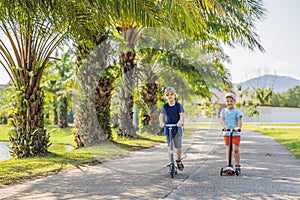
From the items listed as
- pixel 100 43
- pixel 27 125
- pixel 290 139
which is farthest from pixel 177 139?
pixel 290 139

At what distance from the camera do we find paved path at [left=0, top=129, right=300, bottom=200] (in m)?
6.61

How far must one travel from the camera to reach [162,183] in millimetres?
7629

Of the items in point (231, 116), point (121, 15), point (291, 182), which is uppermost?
point (121, 15)

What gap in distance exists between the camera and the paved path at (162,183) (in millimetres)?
6609

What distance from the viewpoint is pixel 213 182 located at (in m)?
7.76

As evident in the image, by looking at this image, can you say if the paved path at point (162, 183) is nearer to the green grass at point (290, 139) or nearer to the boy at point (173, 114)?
the boy at point (173, 114)

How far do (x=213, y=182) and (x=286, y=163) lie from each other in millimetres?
3592

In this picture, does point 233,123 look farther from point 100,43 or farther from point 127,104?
point 127,104

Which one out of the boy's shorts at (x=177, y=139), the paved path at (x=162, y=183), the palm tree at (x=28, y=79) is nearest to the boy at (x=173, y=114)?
the boy's shorts at (x=177, y=139)

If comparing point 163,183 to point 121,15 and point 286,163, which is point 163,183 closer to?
point 121,15

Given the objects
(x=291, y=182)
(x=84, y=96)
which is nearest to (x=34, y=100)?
(x=84, y=96)

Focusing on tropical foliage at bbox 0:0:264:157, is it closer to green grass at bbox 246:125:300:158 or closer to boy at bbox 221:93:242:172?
boy at bbox 221:93:242:172

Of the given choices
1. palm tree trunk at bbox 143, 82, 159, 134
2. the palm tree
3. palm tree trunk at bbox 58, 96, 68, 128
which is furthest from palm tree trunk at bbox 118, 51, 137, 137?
palm tree trunk at bbox 58, 96, 68, 128

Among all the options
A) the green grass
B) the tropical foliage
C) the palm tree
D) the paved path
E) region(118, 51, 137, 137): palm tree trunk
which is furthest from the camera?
region(118, 51, 137, 137): palm tree trunk
